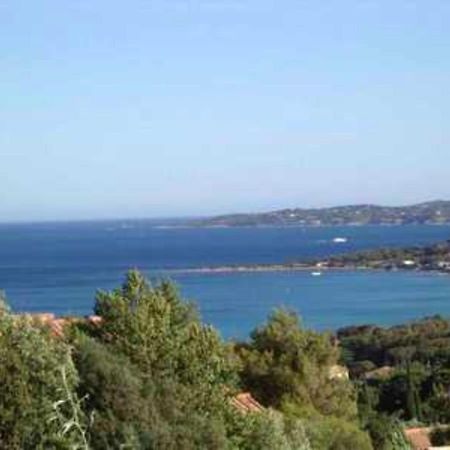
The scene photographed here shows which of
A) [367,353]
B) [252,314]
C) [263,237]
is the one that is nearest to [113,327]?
[367,353]

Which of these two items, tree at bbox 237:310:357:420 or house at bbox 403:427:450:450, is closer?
tree at bbox 237:310:357:420

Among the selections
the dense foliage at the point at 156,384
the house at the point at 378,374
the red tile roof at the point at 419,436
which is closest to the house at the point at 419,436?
the red tile roof at the point at 419,436

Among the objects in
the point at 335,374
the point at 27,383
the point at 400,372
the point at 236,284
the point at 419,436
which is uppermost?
the point at 27,383

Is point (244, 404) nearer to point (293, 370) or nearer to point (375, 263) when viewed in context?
point (293, 370)

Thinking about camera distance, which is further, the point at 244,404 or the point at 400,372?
the point at 400,372

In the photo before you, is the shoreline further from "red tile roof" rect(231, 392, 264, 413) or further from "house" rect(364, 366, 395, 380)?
"red tile roof" rect(231, 392, 264, 413)

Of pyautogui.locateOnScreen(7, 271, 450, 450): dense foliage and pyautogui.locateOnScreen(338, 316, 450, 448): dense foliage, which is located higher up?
pyautogui.locateOnScreen(7, 271, 450, 450): dense foliage

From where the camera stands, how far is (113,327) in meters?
11.9

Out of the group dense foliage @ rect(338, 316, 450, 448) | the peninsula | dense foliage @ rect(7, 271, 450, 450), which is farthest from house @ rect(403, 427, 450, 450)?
the peninsula

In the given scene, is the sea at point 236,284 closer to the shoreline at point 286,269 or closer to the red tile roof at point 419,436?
the shoreline at point 286,269

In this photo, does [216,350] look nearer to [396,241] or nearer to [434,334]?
[434,334]

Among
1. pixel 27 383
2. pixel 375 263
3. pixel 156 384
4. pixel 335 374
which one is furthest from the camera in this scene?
pixel 375 263

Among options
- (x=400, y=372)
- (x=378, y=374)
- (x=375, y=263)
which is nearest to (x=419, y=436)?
(x=400, y=372)

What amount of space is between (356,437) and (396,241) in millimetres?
146981
